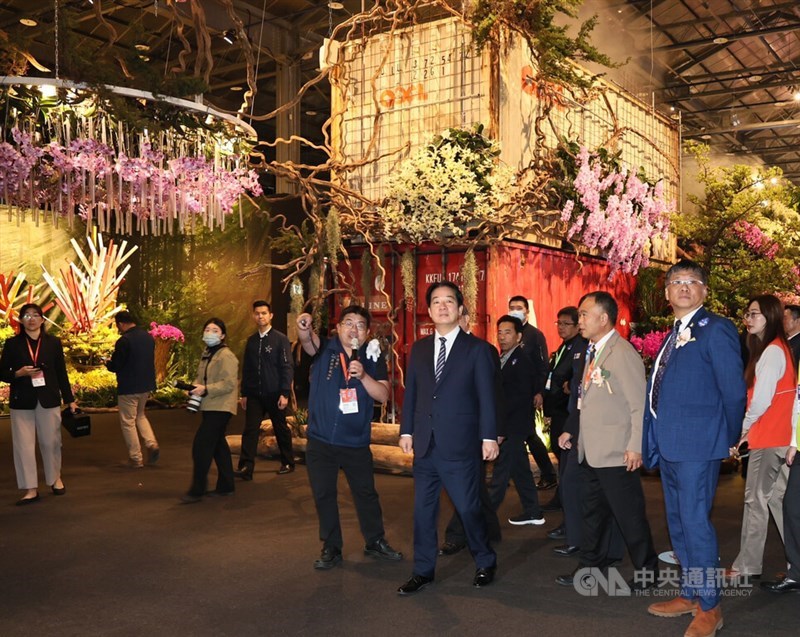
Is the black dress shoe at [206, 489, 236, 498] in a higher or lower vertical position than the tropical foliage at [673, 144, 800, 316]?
lower

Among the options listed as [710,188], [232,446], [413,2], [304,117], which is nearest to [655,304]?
[710,188]

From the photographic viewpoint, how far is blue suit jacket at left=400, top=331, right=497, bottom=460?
4266mm

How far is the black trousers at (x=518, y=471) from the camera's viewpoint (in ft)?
19.2

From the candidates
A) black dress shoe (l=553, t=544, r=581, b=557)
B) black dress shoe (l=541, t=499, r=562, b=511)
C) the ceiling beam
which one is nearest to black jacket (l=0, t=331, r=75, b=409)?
black dress shoe (l=541, t=499, r=562, b=511)

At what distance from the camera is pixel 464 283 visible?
9.42m

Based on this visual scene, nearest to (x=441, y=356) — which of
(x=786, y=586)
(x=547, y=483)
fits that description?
(x=786, y=586)

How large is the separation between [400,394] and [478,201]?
2.54 m

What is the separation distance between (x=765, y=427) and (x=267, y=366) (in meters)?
4.65

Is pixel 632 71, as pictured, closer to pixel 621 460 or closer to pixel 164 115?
pixel 164 115

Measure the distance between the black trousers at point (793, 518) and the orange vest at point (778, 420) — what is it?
0.46 ft

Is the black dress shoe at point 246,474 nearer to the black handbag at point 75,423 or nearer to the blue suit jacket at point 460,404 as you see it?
the black handbag at point 75,423

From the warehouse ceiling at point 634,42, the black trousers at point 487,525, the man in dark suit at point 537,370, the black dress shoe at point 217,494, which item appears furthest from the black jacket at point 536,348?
the warehouse ceiling at point 634,42

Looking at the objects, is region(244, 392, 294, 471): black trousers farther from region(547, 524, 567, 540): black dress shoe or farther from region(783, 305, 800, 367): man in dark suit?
region(783, 305, 800, 367): man in dark suit

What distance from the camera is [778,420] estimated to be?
14.0 ft
